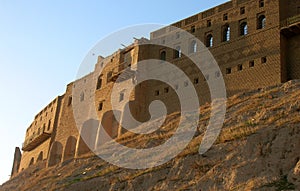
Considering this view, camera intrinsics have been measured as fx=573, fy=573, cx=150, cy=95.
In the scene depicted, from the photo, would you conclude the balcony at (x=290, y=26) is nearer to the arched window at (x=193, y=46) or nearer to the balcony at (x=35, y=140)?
the arched window at (x=193, y=46)

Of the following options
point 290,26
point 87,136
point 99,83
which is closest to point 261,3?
point 290,26

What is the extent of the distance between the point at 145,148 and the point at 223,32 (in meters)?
8.38

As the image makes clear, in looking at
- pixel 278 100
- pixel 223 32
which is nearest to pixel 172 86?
pixel 223 32

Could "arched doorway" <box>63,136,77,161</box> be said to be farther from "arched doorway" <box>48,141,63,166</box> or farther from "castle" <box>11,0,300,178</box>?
"arched doorway" <box>48,141,63,166</box>

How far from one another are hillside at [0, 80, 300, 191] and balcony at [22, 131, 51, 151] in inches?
537

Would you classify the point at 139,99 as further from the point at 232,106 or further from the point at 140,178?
the point at 140,178

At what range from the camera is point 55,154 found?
1393 inches

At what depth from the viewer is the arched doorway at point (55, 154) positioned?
3438 cm

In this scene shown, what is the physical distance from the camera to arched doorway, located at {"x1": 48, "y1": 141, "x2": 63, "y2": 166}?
113 ft

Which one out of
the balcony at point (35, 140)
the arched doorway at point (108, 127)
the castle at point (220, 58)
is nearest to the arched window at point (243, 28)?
Result: the castle at point (220, 58)

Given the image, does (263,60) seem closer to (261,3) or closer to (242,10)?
(261,3)

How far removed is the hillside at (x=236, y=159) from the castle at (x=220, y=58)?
1753 millimetres

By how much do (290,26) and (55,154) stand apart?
17159 mm

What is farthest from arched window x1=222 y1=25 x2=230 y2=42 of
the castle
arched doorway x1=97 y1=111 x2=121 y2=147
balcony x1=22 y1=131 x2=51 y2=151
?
balcony x1=22 y1=131 x2=51 y2=151
